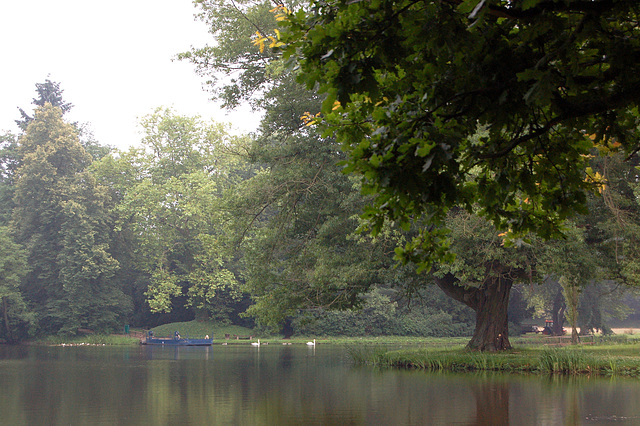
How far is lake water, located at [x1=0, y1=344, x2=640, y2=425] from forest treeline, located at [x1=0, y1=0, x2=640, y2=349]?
3630 millimetres

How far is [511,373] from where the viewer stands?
21.0m

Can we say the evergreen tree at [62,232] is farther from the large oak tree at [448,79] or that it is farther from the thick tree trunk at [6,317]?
the large oak tree at [448,79]

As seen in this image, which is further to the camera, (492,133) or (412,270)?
(412,270)

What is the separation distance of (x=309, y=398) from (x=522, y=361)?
876 centimetres

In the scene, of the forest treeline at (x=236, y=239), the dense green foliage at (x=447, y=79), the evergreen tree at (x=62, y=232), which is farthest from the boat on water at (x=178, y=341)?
the dense green foliage at (x=447, y=79)

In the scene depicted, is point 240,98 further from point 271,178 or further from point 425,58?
point 425,58

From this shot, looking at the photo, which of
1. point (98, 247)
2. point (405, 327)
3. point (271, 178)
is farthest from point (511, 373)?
point (98, 247)

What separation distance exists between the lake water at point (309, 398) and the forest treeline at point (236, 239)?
11.9ft

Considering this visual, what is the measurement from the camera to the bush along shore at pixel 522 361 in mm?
20234

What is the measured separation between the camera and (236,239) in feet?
83.7

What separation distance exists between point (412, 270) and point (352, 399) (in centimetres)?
939

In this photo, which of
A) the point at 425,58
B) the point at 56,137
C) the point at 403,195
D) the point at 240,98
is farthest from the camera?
the point at 56,137

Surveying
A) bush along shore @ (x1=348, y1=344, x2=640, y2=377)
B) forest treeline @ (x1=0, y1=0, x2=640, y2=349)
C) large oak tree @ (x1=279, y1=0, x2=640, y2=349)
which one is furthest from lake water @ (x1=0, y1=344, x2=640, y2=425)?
large oak tree @ (x1=279, y1=0, x2=640, y2=349)

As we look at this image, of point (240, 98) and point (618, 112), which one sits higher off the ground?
point (240, 98)
